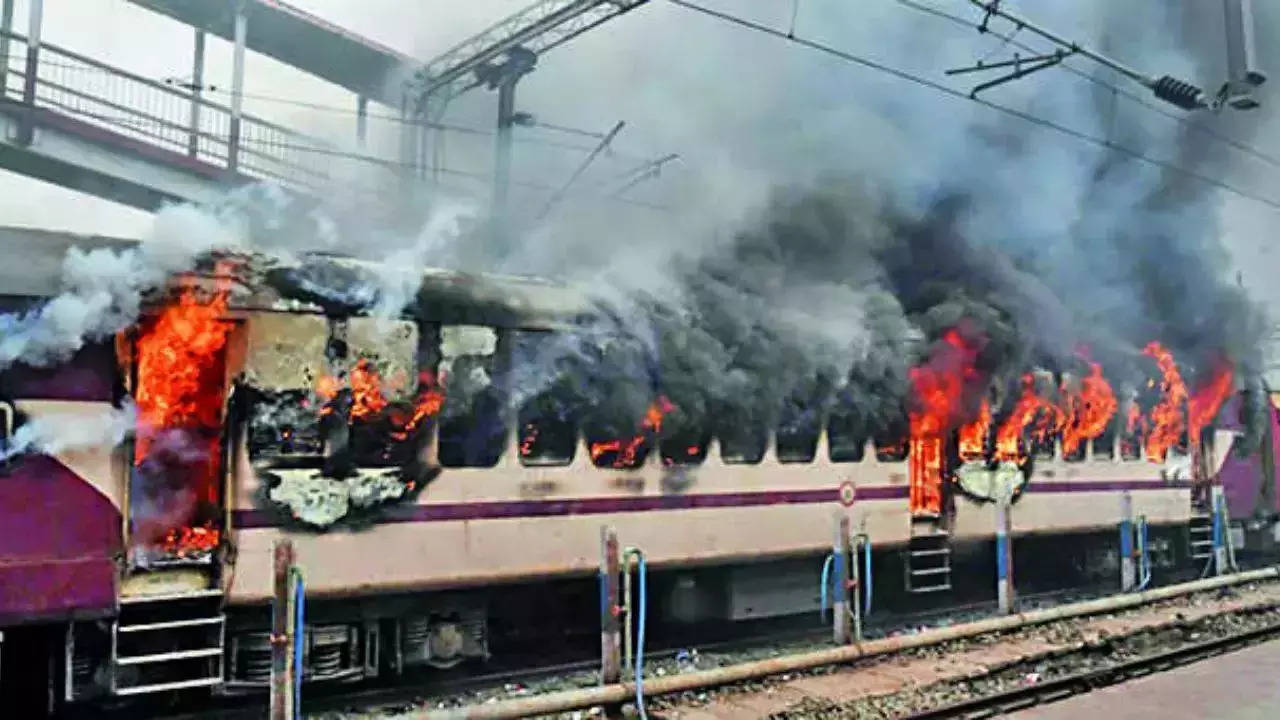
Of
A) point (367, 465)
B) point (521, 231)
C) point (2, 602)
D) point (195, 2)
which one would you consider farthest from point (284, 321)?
point (195, 2)

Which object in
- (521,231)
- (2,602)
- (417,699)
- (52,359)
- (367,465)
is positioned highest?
(521,231)

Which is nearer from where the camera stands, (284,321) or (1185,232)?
(284,321)

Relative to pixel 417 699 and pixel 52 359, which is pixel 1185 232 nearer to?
pixel 417 699

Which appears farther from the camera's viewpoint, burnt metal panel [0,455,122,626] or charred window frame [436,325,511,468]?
charred window frame [436,325,511,468]

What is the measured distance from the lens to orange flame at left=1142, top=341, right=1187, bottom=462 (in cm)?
1517

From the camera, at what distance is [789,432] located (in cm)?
1049

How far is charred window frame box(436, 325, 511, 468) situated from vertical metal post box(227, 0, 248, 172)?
11.9 metres

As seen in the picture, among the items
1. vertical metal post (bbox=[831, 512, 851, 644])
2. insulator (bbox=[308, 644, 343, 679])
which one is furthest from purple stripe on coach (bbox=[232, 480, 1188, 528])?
insulator (bbox=[308, 644, 343, 679])

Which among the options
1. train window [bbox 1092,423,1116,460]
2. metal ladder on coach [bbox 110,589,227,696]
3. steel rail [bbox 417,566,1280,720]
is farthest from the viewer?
train window [bbox 1092,423,1116,460]

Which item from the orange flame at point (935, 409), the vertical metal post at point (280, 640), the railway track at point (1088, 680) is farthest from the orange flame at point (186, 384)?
the orange flame at point (935, 409)

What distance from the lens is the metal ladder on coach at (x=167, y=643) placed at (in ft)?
22.0

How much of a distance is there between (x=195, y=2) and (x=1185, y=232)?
59.4 ft

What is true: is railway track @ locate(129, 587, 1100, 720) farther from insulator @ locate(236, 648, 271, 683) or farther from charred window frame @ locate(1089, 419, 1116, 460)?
charred window frame @ locate(1089, 419, 1116, 460)

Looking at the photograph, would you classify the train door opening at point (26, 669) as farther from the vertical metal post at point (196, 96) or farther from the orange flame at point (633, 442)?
the vertical metal post at point (196, 96)
